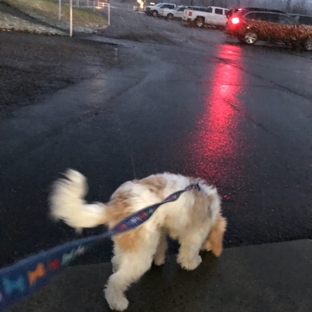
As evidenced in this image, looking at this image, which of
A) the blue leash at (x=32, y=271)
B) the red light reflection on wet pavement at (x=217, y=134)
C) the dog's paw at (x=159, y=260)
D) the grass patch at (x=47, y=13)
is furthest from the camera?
the grass patch at (x=47, y=13)

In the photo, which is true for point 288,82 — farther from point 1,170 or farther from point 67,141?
point 1,170

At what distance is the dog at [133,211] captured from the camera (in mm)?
2451

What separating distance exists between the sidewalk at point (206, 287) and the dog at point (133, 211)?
0.23 metres

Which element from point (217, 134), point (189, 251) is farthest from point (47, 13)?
point (189, 251)

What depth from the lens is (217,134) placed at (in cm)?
678

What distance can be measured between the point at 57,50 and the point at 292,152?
423 inches

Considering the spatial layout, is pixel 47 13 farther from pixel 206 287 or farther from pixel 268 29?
pixel 206 287

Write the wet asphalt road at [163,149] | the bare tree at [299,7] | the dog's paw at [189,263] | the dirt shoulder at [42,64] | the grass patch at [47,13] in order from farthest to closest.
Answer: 1. the bare tree at [299,7]
2. the grass patch at [47,13]
3. the dirt shoulder at [42,64]
4. the wet asphalt road at [163,149]
5. the dog's paw at [189,263]

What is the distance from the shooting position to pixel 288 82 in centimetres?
1258

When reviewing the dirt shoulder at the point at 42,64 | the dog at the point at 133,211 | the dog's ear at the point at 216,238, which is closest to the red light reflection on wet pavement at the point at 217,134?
the dog's ear at the point at 216,238

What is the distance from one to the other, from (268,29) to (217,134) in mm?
20644

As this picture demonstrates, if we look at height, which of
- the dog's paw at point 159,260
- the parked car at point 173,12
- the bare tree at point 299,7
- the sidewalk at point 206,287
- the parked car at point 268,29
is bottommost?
the sidewalk at point 206,287

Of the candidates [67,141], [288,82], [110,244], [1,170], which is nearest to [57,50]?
[288,82]

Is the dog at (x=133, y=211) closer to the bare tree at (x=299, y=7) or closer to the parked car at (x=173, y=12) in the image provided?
the parked car at (x=173, y=12)
